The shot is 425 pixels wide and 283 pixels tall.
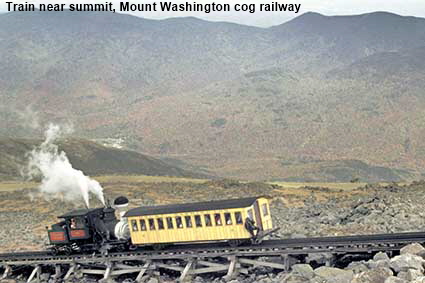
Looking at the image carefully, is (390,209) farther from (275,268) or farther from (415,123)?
(415,123)

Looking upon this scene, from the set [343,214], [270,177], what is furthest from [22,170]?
[343,214]

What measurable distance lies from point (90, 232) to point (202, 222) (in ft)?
21.2

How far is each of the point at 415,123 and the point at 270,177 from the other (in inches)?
2165

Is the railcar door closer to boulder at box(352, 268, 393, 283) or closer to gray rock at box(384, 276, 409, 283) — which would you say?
boulder at box(352, 268, 393, 283)

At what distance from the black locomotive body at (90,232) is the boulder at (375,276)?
1382cm

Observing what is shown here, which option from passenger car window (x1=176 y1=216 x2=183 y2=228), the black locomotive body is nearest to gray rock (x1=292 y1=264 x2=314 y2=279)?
passenger car window (x1=176 y1=216 x2=183 y2=228)

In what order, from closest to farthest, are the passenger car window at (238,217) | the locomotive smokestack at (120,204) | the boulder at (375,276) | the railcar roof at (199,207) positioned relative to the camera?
1. the boulder at (375,276)
2. the passenger car window at (238,217)
3. the railcar roof at (199,207)
4. the locomotive smokestack at (120,204)

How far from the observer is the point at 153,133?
177500 millimetres

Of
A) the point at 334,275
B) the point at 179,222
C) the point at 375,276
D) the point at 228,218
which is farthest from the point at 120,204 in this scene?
the point at 375,276

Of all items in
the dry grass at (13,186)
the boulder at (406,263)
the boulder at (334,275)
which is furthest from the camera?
the dry grass at (13,186)

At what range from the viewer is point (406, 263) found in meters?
17.3

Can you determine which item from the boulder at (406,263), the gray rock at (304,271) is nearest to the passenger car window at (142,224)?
the gray rock at (304,271)

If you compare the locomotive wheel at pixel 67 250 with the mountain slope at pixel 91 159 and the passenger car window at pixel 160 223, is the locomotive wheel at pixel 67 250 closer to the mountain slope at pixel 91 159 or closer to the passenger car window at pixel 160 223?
the passenger car window at pixel 160 223

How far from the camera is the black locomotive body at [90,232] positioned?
27.1 meters
